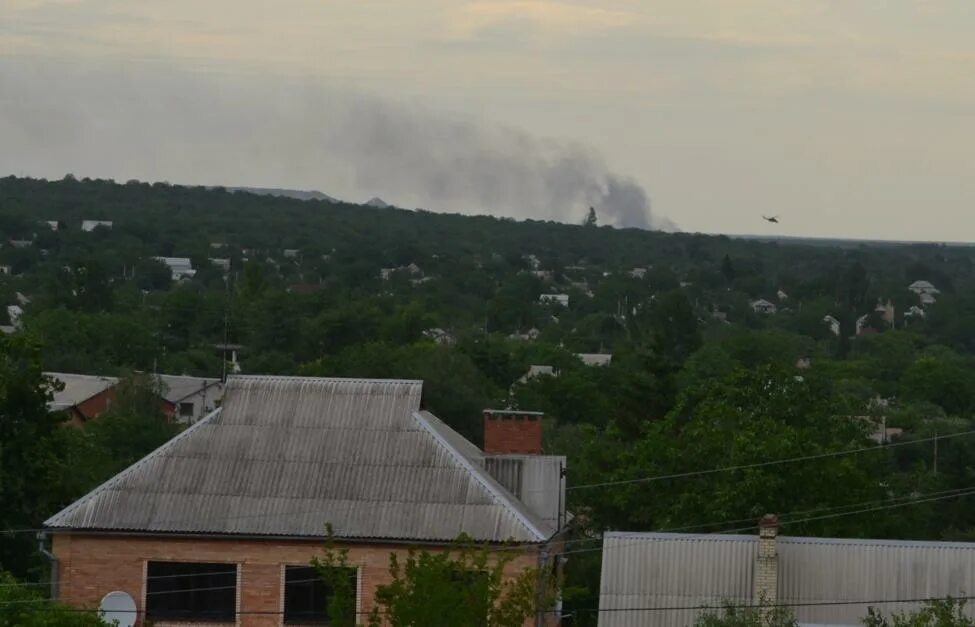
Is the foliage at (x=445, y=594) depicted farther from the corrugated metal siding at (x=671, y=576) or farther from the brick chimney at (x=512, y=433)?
the brick chimney at (x=512, y=433)

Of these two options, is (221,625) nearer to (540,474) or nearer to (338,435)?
(338,435)

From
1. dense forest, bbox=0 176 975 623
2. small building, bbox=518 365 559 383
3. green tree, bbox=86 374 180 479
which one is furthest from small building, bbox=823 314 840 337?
green tree, bbox=86 374 180 479

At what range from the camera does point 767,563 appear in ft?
87.8

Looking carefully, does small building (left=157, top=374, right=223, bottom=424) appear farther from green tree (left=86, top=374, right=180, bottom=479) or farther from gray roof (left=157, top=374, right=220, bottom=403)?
green tree (left=86, top=374, right=180, bottom=479)

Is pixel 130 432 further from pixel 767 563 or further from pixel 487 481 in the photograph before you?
pixel 767 563

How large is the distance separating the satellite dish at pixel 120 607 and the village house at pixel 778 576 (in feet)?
21.8

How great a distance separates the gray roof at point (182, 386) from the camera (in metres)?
84.0

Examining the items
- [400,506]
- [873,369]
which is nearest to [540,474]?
[400,506]

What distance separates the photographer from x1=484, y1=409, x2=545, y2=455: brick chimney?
105 ft

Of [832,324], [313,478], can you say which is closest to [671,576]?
[313,478]

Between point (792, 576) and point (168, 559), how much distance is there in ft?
28.8

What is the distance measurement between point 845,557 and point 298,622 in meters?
7.73

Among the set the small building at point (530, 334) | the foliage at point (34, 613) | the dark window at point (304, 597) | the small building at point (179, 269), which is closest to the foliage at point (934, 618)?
the dark window at point (304, 597)

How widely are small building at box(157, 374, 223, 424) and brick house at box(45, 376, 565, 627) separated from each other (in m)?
49.7
